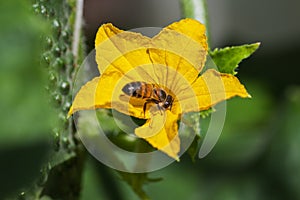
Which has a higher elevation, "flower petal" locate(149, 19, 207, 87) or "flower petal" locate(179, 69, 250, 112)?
"flower petal" locate(149, 19, 207, 87)

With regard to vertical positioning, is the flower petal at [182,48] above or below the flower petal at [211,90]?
above

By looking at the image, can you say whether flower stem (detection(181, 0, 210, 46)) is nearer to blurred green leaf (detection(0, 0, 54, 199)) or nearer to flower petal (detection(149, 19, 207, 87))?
flower petal (detection(149, 19, 207, 87))

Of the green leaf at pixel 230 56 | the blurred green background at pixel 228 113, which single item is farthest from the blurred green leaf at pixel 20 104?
the green leaf at pixel 230 56

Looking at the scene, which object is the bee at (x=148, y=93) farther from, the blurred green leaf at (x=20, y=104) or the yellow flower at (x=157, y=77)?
the blurred green leaf at (x=20, y=104)

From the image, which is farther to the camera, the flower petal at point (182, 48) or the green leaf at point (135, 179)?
the green leaf at point (135, 179)

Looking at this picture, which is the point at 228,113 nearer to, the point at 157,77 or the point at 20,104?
the point at 157,77

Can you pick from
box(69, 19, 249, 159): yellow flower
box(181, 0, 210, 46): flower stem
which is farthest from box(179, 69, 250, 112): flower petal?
box(181, 0, 210, 46): flower stem
